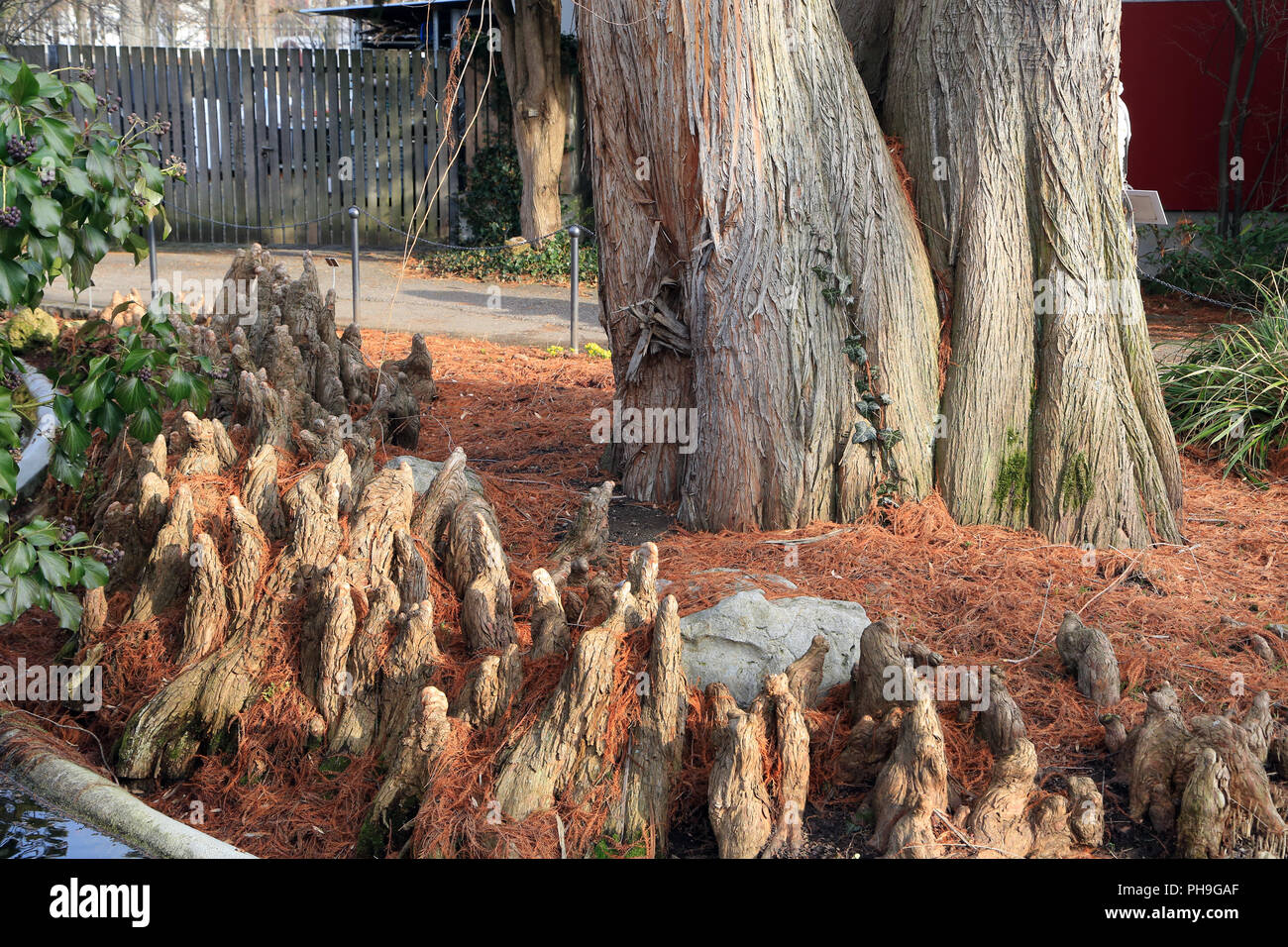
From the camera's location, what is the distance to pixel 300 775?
4.45m

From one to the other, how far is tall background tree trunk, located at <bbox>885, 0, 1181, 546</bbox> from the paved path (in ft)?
20.6

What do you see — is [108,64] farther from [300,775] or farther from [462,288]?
[300,775]

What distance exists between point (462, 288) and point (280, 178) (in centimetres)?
533

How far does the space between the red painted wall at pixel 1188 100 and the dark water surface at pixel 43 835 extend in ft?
51.2

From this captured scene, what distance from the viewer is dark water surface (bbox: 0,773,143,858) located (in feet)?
12.7

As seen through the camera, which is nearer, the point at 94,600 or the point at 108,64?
the point at 94,600

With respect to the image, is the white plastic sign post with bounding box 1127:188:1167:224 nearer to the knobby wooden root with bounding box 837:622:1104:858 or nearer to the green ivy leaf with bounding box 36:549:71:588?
the knobby wooden root with bounding box 837:622:1104:858

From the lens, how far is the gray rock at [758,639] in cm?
455

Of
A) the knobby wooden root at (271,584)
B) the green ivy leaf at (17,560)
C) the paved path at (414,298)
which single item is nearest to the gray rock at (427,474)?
the knobby wooden root at (271,584)

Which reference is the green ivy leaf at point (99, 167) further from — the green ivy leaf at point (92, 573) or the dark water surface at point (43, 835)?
the dark water surface at point (43, 835)

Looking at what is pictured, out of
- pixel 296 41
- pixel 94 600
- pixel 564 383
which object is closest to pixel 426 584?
pixel 94 600

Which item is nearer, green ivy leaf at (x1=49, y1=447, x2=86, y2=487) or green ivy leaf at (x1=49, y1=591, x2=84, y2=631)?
green ivy leaf at (x1=49, y1=591, x2=84, y2=631)

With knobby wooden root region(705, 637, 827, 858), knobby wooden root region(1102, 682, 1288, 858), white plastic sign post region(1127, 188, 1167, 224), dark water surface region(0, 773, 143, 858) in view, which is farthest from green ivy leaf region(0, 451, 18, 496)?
white plastic sign post region(1127, 188, 1167, 224)

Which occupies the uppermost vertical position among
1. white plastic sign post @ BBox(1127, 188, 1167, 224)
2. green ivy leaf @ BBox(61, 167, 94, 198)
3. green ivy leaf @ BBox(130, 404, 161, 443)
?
white plastic sign post @ BBox(1127, 188, 1167, 224)
